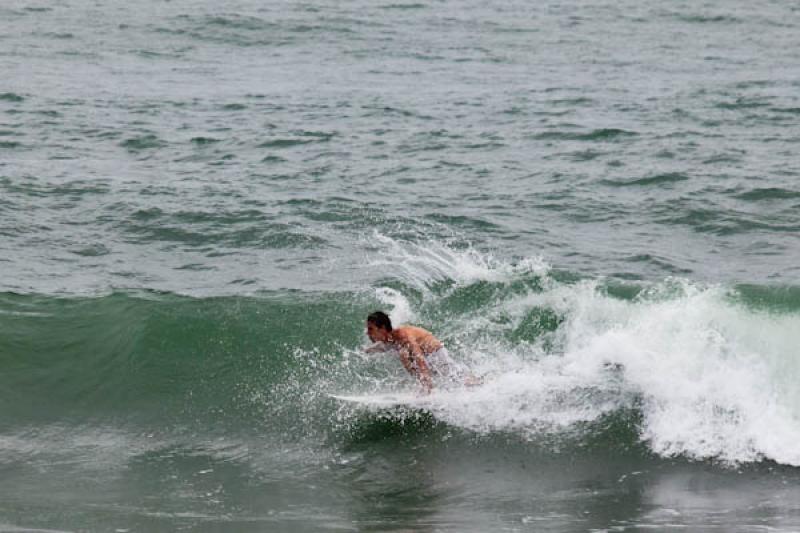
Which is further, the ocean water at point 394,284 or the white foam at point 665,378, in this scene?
the white foam at point 665,378

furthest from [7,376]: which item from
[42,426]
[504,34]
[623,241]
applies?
[504,34]

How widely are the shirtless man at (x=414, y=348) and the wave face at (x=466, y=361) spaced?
25cm

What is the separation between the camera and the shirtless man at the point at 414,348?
1153 centimetres

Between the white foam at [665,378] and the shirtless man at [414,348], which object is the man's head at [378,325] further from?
the white foam at [665,378]

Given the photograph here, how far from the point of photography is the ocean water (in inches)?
424

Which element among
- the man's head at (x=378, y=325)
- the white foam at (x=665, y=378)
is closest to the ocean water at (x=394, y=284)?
the white foam at (x=665, y=378)

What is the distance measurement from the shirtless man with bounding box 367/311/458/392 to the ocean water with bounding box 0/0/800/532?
25 cm

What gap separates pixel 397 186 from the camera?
2017cm

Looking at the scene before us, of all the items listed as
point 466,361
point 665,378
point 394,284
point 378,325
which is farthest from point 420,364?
point 394,284

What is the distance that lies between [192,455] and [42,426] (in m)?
1.74

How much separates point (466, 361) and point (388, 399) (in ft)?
3.82

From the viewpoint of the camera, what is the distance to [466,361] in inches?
506

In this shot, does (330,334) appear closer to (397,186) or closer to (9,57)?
(397,186)

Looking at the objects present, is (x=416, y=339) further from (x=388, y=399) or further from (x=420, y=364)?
(x=388, y=399)
